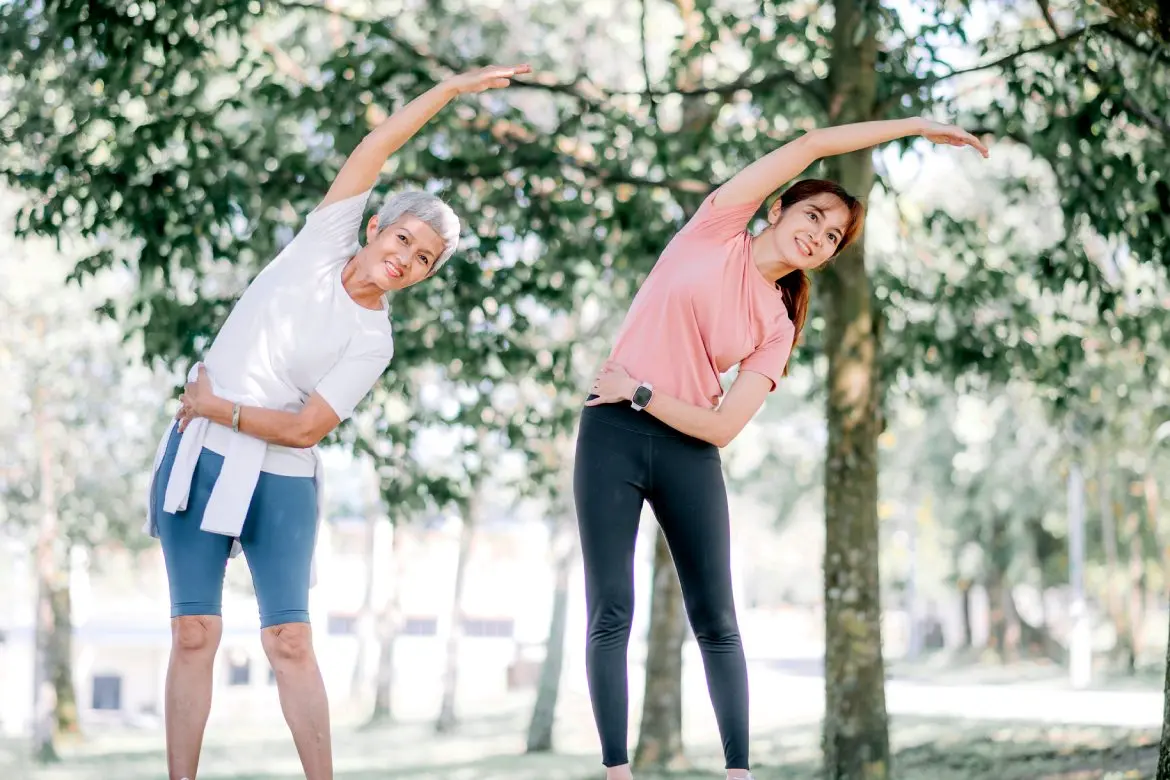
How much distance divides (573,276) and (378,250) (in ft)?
21.2

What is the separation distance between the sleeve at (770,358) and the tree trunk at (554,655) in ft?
53.2

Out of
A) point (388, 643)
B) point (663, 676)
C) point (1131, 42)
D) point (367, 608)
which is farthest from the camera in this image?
point (367, 608)

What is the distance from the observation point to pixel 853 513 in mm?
8914

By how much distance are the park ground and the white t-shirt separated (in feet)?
17.8

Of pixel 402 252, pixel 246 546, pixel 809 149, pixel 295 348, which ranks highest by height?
pixel 809 149

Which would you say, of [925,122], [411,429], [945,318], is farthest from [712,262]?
[945,318]

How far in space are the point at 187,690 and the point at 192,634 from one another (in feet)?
0.55

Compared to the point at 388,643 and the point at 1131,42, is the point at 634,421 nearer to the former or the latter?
the point at 1131,42

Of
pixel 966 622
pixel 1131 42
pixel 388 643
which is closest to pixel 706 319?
pixel 1131 42

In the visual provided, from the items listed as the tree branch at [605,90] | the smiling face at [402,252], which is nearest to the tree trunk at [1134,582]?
the tree branch at [605,90]

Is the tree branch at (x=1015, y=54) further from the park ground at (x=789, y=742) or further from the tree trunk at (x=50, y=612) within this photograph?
the tree trunk at (x=50, y=612)

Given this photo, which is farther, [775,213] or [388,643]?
[388,643]

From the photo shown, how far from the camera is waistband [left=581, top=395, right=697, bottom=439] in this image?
168 inches

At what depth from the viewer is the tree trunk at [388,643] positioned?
92.6ft
